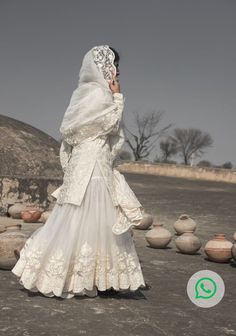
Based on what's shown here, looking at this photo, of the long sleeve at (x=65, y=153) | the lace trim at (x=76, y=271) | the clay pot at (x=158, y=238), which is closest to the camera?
the lace trim at (x=76, y=271)

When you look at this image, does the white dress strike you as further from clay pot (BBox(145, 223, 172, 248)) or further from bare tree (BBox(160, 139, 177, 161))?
bare tree (BBox(160, 139, 177, 161))

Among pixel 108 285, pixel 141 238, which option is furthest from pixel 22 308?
pixel 141 238

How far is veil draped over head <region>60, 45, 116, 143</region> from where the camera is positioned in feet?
13.0

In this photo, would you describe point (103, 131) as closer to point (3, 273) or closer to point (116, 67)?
point (116, 67)

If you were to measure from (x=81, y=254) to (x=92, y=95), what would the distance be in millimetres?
1199

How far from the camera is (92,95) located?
13.1ft

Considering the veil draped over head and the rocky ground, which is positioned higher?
the veil draped over head

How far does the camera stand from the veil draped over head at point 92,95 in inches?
156

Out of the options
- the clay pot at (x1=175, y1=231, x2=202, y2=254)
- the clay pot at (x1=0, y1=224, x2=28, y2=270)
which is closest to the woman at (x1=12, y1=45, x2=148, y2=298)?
the clay pot at (x1=0, y1=224, x2=28, y2=270)

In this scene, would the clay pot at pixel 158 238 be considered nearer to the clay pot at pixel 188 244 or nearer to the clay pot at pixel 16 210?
the clay pot at pixel 188 244

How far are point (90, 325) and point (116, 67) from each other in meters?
2.00

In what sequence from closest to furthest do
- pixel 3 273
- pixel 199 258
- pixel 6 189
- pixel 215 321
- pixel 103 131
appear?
pixel 215 321 → pixel 103 131 → pixel 3 273 → pixel 199 258 → pixel 6 189

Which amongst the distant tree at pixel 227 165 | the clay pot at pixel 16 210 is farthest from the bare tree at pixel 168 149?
the clay pot at pixel 16 210

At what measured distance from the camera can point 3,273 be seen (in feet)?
15.4
